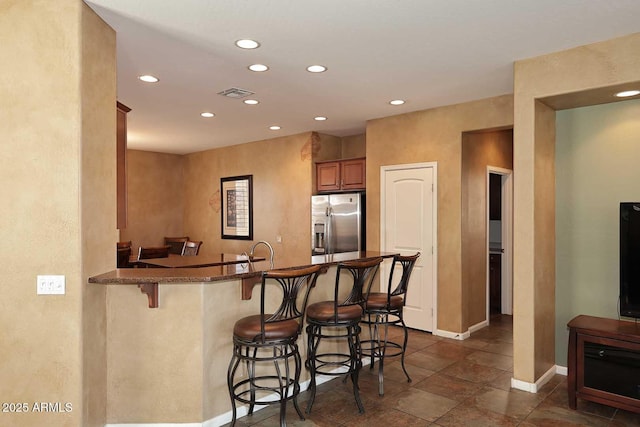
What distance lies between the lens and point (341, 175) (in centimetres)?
650

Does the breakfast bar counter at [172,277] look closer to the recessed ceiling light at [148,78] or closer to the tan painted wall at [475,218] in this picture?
the recessed ceiling light at [148,78]

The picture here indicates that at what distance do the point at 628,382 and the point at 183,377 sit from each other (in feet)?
10.4

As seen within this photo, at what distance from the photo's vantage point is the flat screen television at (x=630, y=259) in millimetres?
3289

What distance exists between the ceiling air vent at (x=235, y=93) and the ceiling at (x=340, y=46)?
0.10m

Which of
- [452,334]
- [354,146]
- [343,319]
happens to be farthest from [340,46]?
[354,146]

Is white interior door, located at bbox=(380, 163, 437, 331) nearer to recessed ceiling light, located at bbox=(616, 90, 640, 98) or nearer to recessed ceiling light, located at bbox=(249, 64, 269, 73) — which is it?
recessed ceiling light, located at bbox=(616, 90, 640, 98)

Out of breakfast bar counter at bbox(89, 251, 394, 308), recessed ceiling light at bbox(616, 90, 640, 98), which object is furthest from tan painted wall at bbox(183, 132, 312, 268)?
recessed ceiling light at bbox(616, 90, 640, 98)

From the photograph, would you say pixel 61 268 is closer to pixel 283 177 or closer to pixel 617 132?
pixel 617 132

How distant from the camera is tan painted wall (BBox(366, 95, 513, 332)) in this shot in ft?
16.1

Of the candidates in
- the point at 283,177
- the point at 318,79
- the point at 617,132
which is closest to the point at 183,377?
the point at 318,79

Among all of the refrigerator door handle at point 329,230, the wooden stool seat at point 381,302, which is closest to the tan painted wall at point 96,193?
the wooden stool seat at point 381,302

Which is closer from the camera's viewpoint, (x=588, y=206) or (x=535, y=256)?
(x=535, y=256)

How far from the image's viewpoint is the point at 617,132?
3701 mm

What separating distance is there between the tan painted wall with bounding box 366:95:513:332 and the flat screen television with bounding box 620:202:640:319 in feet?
5.76
